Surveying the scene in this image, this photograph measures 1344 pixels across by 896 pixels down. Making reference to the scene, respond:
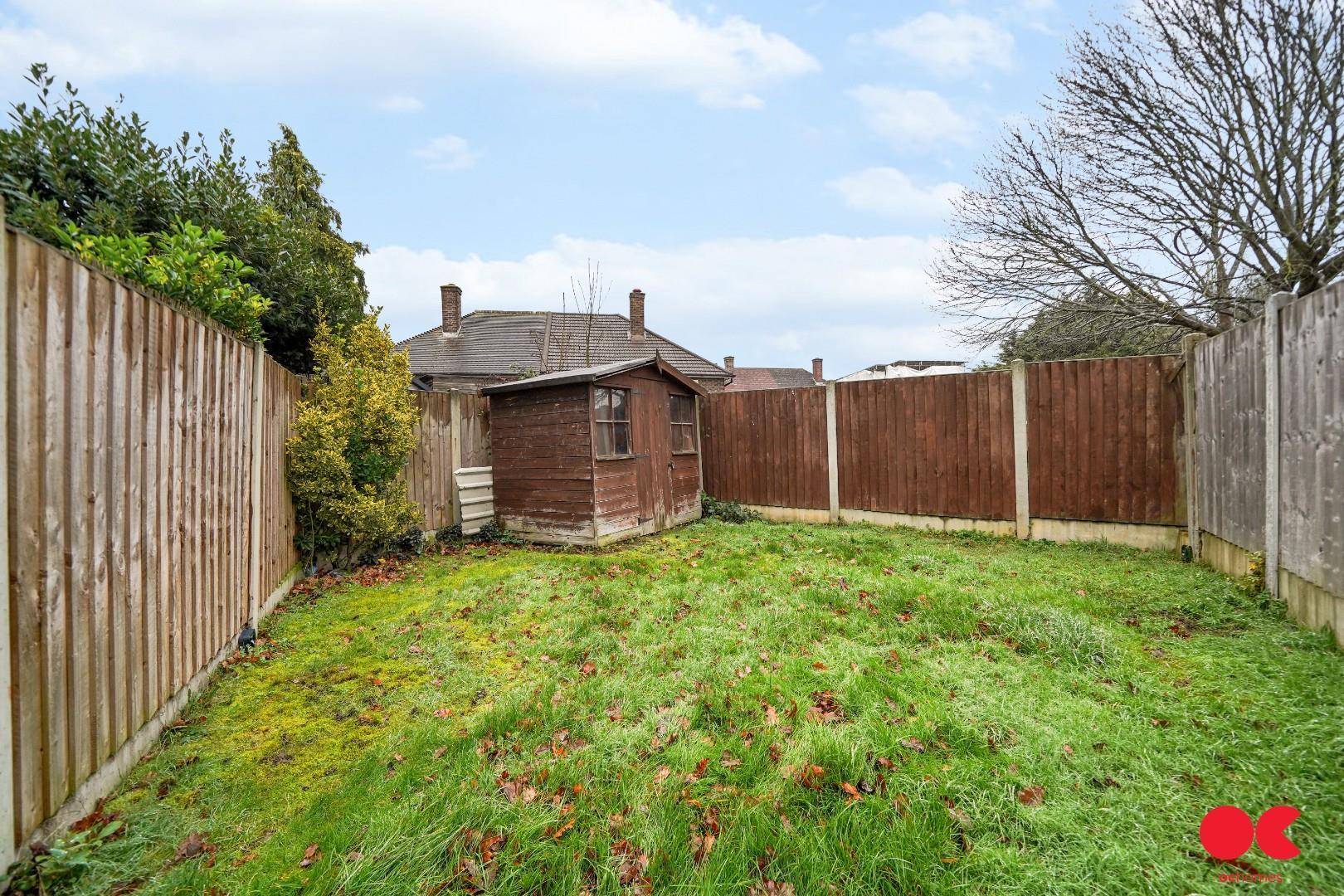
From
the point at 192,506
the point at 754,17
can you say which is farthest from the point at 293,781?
the point at 754,17

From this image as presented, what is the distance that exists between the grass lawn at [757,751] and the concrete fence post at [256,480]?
0.32 metres

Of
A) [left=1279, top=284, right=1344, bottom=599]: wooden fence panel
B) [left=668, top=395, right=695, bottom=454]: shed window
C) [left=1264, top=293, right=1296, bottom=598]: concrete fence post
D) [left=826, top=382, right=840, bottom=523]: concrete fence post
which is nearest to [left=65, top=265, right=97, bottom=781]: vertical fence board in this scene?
[left=1279, top=284, right=1344, bottom=599]: wooden fence panel

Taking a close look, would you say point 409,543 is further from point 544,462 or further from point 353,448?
point 544,462

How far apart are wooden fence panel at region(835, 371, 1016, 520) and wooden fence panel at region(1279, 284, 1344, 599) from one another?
3.32 m

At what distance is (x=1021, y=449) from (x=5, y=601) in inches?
325

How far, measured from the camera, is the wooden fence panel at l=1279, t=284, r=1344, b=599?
9.65 ft

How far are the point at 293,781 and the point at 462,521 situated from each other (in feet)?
17.5

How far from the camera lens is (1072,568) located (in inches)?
206

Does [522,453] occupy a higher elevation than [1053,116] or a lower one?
lower

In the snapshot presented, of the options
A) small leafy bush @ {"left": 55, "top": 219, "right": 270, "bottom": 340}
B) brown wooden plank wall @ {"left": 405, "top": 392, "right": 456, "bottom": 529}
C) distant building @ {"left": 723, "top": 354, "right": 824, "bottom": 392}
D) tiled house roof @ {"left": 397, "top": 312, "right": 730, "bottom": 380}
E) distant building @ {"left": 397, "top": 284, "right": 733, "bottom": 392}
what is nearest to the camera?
small leafy bush @ {"left": 55, "top": 219, "right": 270, "bottom": 340}

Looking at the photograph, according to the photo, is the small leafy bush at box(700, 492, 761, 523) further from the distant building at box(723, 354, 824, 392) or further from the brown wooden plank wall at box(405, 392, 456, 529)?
the distant building at box(723, 354, 824, 392)

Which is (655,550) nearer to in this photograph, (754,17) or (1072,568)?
(1072,568)

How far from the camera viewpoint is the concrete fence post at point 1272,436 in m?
3.68

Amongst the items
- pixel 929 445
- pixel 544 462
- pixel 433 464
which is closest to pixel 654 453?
pixel 544 462
